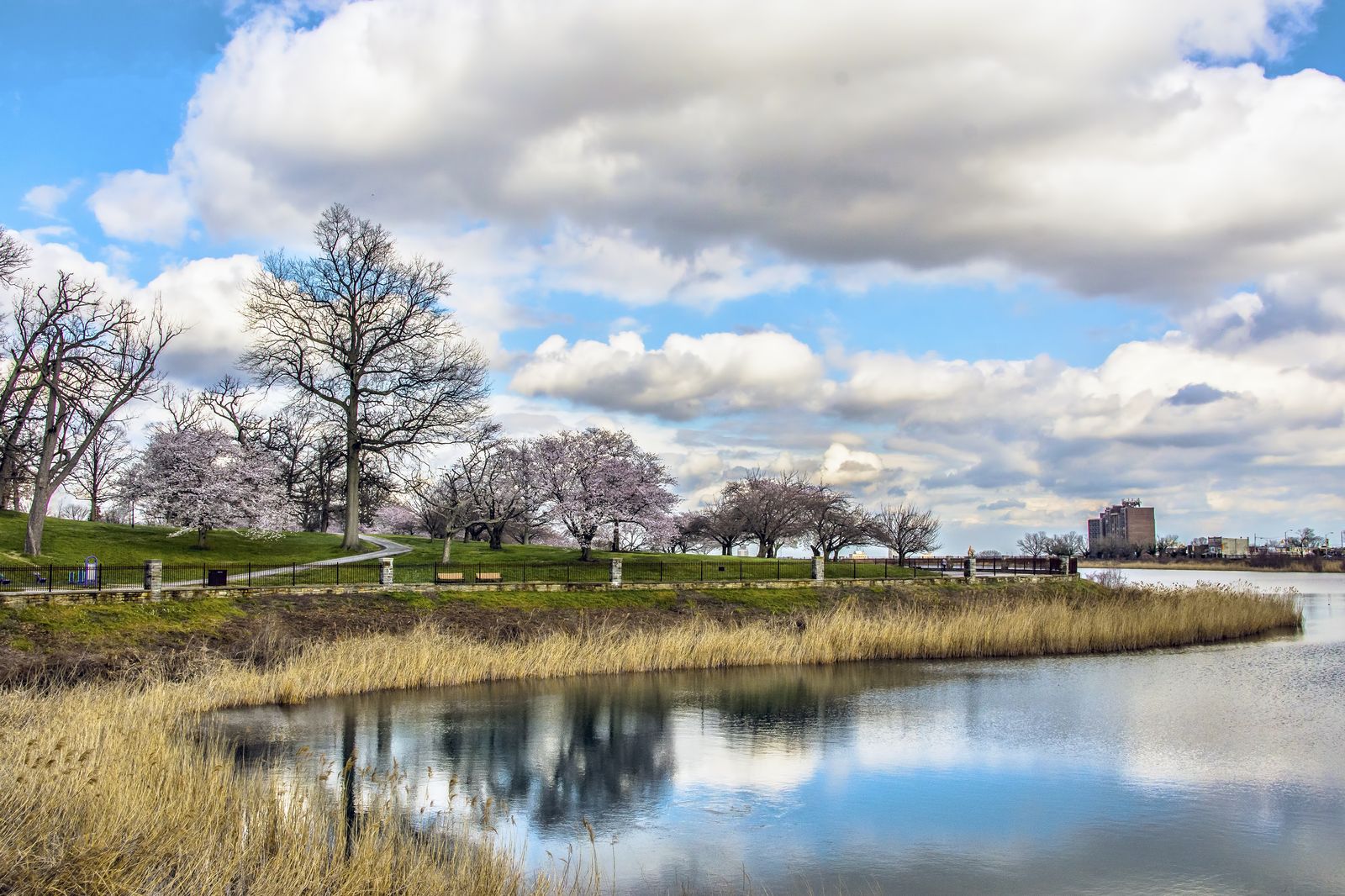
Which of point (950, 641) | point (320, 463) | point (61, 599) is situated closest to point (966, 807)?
point (950, 641)

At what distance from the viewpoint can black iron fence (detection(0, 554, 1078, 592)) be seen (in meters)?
32.0

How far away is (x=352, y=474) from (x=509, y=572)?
13116 millimetres

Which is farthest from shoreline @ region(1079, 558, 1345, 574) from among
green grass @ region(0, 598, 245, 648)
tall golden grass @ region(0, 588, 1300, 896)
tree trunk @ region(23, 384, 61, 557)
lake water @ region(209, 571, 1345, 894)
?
green grass @ region(0, 598, 245, 648)

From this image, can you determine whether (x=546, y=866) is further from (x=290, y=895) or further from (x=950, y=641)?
(x=950, y=641)

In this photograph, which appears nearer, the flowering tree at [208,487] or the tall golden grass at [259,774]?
the tall golden grass at [259,774]

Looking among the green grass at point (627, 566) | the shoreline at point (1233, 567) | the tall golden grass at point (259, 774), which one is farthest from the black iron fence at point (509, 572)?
the shoreline at point (1233, 567)

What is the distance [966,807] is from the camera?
51.0ft

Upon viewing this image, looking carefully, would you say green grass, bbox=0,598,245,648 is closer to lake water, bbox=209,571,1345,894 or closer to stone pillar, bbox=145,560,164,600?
stone pillar, bbox=145,560,164,600

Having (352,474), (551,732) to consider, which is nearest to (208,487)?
(352,474)

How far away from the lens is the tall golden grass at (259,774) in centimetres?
940

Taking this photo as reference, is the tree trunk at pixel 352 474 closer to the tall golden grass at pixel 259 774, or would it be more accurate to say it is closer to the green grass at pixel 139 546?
the green grass at pixel 139 546

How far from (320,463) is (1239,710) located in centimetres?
5885

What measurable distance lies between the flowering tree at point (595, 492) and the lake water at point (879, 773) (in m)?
24.8

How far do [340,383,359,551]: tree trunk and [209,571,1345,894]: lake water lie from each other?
26852mm
